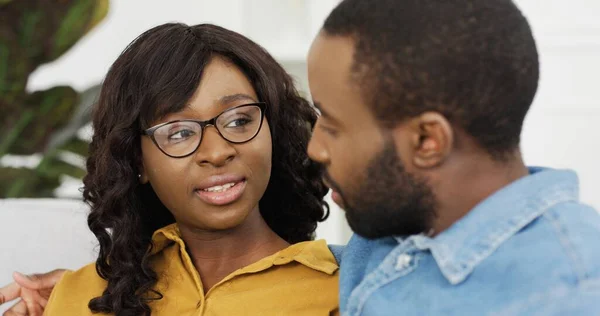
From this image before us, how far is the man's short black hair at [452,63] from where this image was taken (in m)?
1.10

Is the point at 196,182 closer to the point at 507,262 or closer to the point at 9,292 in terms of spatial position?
the point at 9,292

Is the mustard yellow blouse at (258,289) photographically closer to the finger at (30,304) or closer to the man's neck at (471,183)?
the finger at (30,304)

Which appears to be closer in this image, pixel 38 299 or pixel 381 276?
pixel 381 276

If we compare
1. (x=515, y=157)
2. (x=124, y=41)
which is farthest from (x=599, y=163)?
(x=515, y=157)

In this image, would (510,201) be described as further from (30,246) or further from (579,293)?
(30,246)

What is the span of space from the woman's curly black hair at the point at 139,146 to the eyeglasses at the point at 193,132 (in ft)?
0.11

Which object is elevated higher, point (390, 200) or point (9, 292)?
point (390, 200)

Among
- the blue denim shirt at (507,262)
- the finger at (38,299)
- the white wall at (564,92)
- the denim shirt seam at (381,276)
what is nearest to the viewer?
the blue denim shirt at (507,262)

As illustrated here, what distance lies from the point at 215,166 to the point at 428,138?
0.53 metres

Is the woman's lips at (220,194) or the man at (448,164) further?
the woman's lips at (220,194)

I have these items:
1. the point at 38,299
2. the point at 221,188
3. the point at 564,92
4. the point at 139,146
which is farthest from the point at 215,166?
the point at 564,92

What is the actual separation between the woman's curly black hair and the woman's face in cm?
3

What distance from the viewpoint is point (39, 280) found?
6.02ft

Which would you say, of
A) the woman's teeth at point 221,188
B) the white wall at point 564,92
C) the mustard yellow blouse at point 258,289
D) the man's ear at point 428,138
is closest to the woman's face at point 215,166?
the woman's teeth at point 221,188
